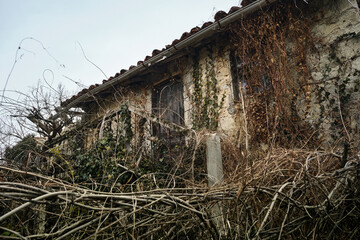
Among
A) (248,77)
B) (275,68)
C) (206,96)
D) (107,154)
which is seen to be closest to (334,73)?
(275,68)

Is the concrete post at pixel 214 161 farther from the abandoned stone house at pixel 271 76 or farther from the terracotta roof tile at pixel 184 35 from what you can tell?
the terracotta roof tile at pixel 184 35

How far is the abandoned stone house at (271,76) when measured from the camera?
3.70 m

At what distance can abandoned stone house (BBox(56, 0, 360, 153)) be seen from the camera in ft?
12.1

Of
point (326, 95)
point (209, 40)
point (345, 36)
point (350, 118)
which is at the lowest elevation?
point (350, 118)

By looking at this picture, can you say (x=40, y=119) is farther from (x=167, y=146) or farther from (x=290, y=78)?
(x=290, y=78)

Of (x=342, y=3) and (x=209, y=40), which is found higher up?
(x=209, y=40)

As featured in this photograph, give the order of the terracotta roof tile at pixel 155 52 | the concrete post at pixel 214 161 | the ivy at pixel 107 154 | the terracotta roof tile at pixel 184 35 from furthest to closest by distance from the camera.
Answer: the terracotta roof tile at pixel 155 52, the terracotta roof tile at pixel 184 35, the ivy at pixel 107 154, the concrete post at pixel 214 161

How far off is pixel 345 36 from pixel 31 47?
229 inches

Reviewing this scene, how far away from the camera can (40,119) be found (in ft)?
18.0

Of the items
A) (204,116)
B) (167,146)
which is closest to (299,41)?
(204,116)

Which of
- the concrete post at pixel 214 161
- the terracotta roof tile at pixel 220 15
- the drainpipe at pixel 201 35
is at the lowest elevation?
the concrete post at pixel 214 161

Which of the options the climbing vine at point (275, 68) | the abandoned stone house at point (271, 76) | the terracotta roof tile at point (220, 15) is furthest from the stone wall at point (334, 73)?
the terracotta roof tile at point (220, 15)

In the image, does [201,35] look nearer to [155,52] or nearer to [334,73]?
[155,52]

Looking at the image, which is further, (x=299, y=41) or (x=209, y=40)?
(x=209, y=40)
